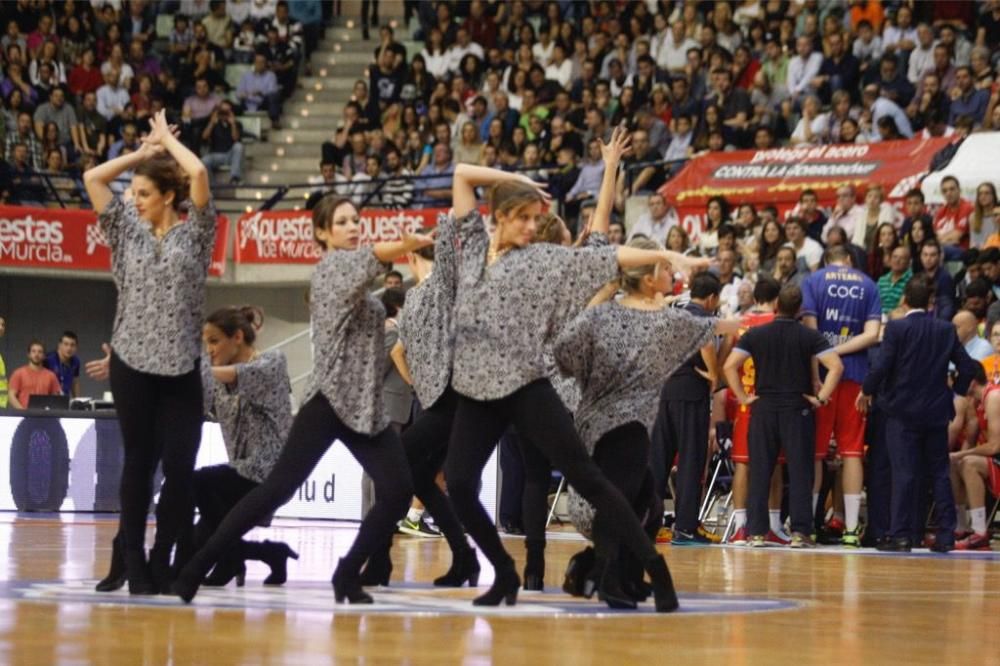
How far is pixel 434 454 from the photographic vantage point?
7.45 metres

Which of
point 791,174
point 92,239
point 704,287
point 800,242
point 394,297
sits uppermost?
point 791,174

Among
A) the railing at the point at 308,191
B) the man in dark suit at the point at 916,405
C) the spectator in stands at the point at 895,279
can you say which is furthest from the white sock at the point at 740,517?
the railing at the point at 308,191

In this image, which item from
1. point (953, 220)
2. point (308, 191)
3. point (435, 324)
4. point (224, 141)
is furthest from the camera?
point (224, 141)

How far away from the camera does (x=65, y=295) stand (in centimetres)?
2550

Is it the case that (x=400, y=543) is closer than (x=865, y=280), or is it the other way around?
(x=400, y=543)

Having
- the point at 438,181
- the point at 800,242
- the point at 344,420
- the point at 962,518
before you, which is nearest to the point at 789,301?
the point at 962,518

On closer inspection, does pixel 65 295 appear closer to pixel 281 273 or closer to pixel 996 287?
pixel 281 273

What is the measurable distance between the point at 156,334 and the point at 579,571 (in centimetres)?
191

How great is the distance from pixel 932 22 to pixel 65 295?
41.8 feet

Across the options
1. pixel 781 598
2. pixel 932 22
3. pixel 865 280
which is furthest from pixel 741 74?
Result: pixel 781 598

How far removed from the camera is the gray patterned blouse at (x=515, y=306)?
6363 millimetres

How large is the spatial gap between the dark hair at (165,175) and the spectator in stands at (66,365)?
42.6 ft

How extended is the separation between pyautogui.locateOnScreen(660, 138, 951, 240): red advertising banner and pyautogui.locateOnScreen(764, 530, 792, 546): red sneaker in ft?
17.6

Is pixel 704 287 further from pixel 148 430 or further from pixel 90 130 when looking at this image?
pixel 90 130
